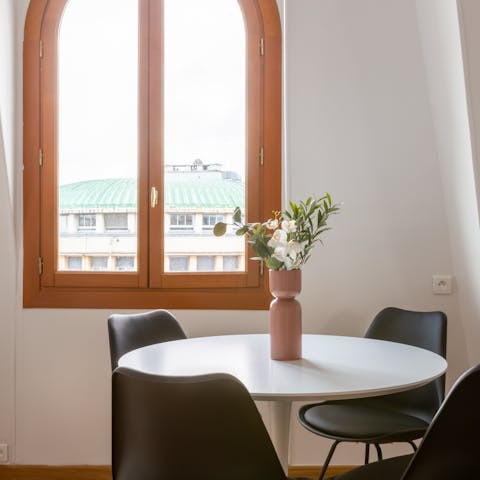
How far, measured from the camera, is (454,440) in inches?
51.8

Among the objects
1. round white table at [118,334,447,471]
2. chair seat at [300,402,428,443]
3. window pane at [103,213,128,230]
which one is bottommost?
chair seat at [300,402,428,443]

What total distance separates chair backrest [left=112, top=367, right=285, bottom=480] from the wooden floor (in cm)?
168

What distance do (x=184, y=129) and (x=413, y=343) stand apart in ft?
5.28

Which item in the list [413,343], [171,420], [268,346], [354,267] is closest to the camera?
[171,420]

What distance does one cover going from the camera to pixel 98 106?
3135 millimetres

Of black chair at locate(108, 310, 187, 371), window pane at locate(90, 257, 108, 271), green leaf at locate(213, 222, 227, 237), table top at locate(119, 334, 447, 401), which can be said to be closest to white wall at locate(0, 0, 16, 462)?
window pane at locate(90, 257, 108, 271)

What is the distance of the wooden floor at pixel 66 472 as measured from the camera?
291cm

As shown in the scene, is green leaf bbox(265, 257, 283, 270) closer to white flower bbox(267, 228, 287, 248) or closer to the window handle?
white flower bbox(267, 228, 287, 248)

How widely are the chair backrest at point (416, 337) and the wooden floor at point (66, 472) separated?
26.5 inches

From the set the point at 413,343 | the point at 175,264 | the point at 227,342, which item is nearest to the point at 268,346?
the point at 227,342

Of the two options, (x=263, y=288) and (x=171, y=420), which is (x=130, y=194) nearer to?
(x=263, y=288)

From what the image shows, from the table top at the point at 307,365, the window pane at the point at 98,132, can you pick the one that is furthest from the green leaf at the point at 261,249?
the window pane at the point at 98,132

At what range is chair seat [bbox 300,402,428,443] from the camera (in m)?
2.09

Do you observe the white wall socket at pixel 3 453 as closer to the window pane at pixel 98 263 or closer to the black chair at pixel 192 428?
the window pane at pixel 98 263
